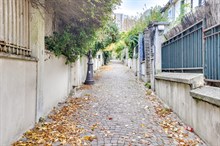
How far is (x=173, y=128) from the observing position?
5656mm

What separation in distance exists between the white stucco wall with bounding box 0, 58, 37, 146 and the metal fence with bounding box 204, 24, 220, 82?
383 cm

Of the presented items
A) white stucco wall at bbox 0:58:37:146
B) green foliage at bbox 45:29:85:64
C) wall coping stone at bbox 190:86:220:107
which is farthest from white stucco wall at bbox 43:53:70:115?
wall coping stone at bbox 190:86:220:107

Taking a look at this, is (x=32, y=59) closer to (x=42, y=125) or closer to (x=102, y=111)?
(x=42, y=125)

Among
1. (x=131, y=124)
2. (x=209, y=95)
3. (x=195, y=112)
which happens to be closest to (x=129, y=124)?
(x=131, y=124)

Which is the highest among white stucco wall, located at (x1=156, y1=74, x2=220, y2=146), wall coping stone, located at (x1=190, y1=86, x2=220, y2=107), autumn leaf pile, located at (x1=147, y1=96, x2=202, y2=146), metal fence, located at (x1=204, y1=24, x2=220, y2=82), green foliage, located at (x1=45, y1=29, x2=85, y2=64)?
green foliage, located at (x1=45, y1=29, x2=85, y2=64)

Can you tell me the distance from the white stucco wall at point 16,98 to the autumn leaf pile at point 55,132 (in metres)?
0.20

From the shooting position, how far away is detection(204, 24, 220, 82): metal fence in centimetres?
479

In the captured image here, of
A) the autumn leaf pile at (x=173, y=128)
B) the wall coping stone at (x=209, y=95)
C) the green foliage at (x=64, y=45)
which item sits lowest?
the autumn leaf pile at (x=173, y=128)

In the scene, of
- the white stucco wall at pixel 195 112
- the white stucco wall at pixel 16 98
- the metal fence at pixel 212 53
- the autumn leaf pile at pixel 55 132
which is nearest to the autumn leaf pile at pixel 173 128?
the white stucco wall at pixel 195 112

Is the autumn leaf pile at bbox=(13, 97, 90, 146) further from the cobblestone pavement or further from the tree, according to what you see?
the tree

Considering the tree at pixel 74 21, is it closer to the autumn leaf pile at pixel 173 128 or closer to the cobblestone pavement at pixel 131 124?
the cobblestone pavement at pixel 131 124

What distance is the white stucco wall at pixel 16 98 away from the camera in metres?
3.96

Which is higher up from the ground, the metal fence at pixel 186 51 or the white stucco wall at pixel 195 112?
the metal fence at pixel 186 51

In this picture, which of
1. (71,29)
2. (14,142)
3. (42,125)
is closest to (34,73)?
(42,125)
